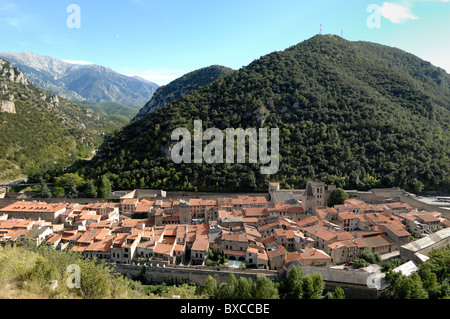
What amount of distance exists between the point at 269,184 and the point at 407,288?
2167 cm

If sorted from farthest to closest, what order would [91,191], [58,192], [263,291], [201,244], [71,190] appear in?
[58,192], [71,190], [91,191], [201,244], [263,291]

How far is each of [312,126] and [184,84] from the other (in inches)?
2707

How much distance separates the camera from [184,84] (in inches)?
4124

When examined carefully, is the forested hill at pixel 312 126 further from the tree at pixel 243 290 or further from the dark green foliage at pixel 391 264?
the tree at pixel 243 290

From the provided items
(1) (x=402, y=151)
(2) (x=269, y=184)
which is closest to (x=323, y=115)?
(1) (x=402, y=151)

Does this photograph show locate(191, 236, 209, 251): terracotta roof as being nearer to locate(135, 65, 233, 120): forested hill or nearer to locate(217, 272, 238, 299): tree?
locate(217, 272, 238, 299): tree

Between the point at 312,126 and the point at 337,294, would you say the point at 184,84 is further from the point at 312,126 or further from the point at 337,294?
the point at 337,294

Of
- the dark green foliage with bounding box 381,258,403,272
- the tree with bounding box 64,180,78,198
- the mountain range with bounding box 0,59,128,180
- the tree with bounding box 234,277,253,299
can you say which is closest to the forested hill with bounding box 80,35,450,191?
the tree with bounding box 64,180,78,198

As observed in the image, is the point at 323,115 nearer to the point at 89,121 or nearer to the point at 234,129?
the point at 234,129

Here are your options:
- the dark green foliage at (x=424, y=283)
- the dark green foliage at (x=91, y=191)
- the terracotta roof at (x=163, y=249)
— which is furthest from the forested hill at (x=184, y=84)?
the dark green foliage at (x=424, y=283)

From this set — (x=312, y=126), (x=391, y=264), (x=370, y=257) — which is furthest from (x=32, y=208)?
(x=312, y=126)

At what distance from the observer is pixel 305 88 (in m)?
55.9

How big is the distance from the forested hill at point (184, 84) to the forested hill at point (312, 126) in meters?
31.5

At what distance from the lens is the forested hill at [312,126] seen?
1594 inches
